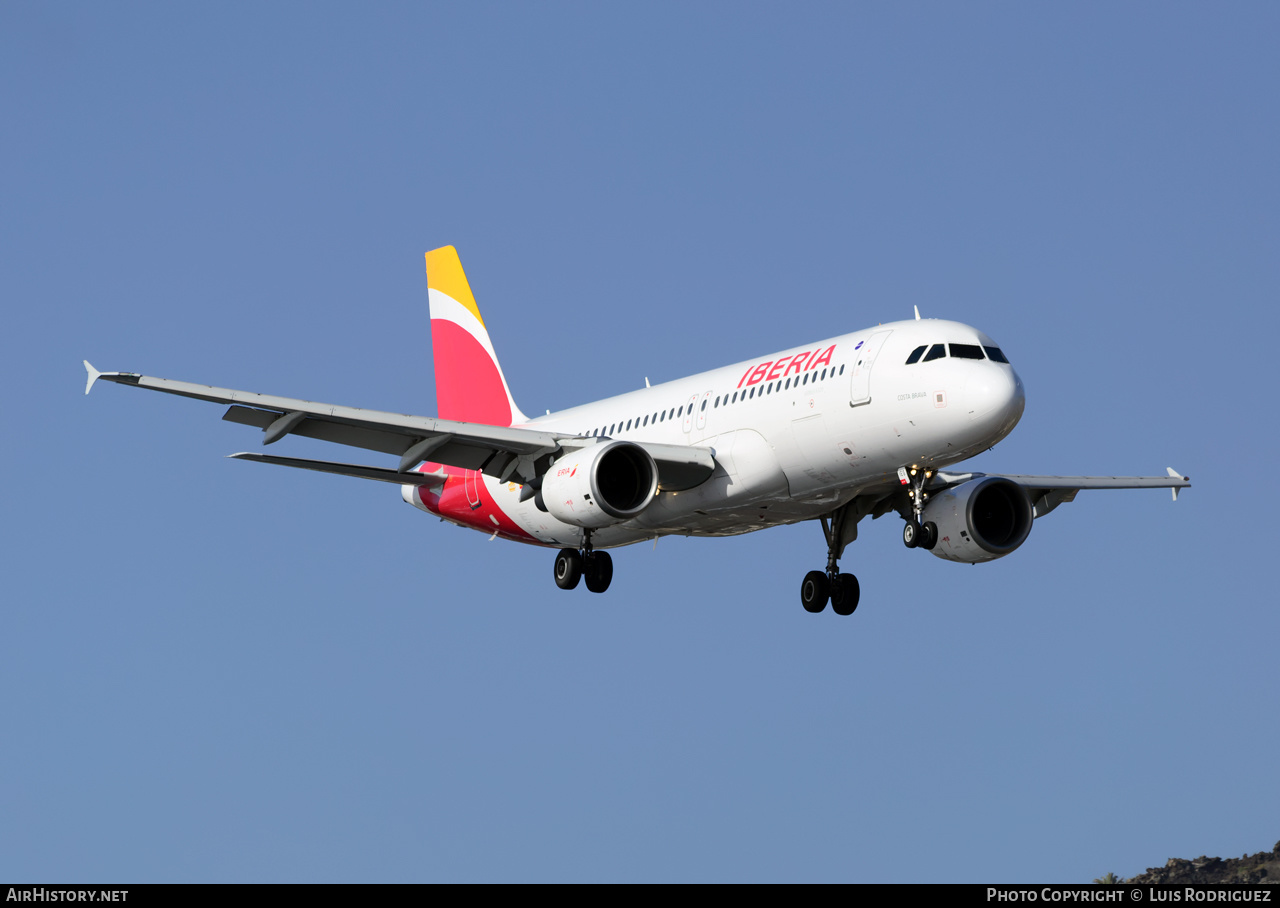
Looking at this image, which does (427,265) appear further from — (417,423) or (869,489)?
(869,489)

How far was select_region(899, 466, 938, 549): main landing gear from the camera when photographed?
35656mm

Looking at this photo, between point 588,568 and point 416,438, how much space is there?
535 cm

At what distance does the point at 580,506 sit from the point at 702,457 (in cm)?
295

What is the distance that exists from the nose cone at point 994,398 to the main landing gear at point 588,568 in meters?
11.4

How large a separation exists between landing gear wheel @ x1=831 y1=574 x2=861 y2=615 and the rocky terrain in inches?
1474

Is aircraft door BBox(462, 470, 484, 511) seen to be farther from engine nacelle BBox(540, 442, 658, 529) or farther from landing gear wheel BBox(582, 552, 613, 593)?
engine nacelle BBox(540, 442, 658, 529)

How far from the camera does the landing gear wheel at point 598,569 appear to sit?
1606 inches

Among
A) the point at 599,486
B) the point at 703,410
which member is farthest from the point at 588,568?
the point at 703,410

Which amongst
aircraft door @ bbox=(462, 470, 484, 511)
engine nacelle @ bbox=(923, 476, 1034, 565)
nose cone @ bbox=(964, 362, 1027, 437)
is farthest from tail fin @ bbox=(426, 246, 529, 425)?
nose cone @ bbox=(964, 362, 1027, 437)

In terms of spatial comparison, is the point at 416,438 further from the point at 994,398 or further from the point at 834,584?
the point at 994,398

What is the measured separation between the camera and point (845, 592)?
136 ft

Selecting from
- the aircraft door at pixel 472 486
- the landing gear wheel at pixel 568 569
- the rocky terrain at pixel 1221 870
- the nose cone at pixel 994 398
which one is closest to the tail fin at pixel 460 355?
the aircraft door at pixel 472 486

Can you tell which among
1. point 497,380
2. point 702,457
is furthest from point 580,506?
point 497,380
